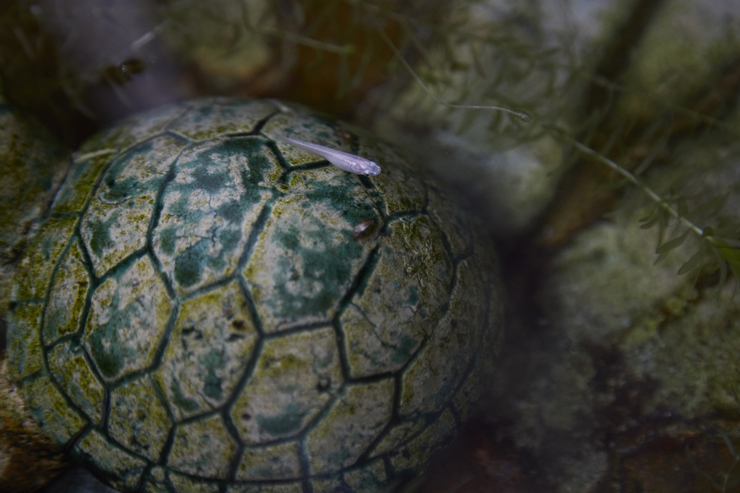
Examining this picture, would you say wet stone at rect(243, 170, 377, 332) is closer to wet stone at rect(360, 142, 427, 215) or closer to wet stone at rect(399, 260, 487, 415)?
wet stone at rect(360, 142, 427, 215)

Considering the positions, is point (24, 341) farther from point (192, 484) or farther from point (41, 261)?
point (192, 484)

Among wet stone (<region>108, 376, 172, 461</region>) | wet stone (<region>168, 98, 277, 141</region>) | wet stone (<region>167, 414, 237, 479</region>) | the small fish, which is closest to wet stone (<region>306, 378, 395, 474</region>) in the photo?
wet stone (<region>167, 414, 237, 479</region>)

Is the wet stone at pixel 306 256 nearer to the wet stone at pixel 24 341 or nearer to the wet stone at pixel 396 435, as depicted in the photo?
the wet stone at pixel 396 435

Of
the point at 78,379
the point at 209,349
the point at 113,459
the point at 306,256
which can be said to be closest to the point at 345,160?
the point at 306,256

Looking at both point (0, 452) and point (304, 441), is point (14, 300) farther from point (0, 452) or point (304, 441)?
point (304, 441)

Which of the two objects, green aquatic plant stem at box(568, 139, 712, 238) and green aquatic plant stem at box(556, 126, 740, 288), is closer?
green aquatic plant stem at box(556, 126, 740, 288)
